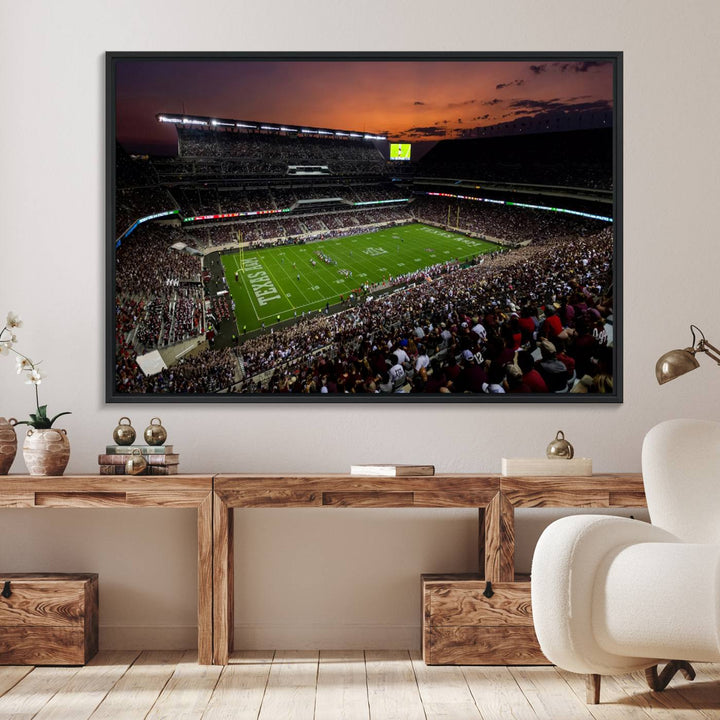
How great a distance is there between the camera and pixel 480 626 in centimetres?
317

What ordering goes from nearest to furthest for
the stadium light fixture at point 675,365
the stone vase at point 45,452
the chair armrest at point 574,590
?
the chair armrest at point 574,590 → the stadium light fixture at point 675,365 → the stone vase at point 45,452

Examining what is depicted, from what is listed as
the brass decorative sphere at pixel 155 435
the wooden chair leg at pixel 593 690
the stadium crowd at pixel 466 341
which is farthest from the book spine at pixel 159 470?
the wooden chair leg at pixel 593 690

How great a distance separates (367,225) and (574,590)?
1.78 m

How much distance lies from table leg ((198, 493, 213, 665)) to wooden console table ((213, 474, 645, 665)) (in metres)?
0.03

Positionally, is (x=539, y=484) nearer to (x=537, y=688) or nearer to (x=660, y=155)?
(x=537, y=688)

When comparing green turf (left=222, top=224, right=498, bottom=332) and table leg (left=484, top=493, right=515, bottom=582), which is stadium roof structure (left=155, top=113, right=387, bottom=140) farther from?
table leg (left=484, top=493, right=515, bottom=582)

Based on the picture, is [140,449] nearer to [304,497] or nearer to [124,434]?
[124,434]

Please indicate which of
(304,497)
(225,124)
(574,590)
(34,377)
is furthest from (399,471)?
(225,124)

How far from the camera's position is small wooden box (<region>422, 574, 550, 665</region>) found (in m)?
3.16

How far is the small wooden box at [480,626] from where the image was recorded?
3162 mm

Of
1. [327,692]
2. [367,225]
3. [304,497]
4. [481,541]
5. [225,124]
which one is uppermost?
[225,124]

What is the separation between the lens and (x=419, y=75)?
366 cm

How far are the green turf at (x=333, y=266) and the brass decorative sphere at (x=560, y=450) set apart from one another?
860 millimetres

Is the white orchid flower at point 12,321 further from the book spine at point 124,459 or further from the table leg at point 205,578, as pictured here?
the table leg at point 205,578
